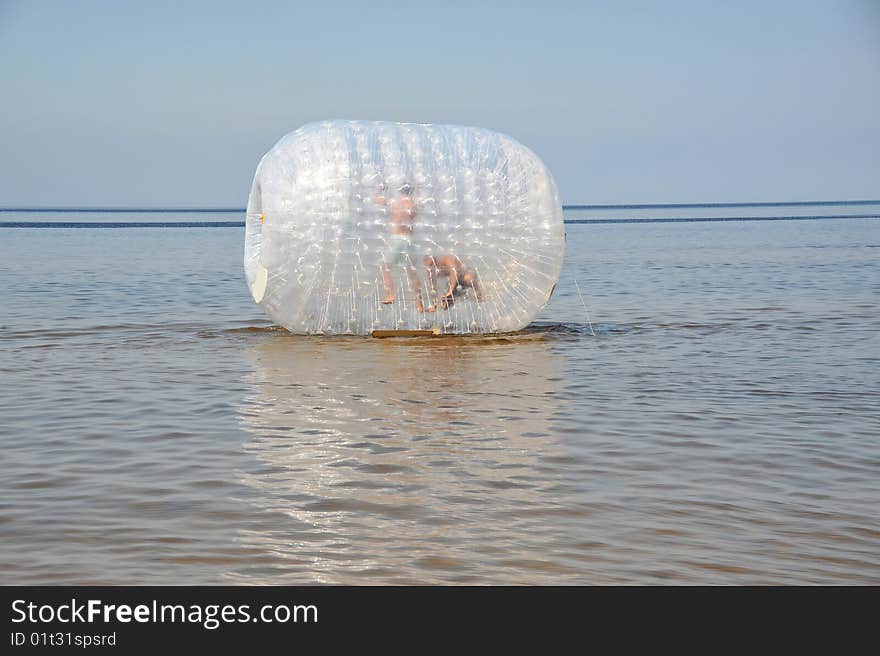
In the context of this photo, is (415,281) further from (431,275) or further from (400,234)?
(400,234)

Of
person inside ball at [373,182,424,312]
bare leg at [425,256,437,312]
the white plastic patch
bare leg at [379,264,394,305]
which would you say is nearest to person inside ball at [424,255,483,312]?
bare leg at [425,256,437,312]

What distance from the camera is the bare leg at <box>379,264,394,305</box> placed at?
1050 centimetres

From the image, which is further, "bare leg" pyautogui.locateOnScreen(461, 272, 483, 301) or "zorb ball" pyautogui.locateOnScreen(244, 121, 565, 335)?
"bare leg" pyautogui.locateOnScreen(461, 272, 483, 301)

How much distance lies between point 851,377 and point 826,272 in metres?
12.8

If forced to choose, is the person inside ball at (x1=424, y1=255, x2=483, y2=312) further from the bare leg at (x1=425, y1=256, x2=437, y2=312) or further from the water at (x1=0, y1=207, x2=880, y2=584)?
the water at (x1=0, y1=207, x2=880, y2=584)

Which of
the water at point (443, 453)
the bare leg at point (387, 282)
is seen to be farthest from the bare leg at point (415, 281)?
the water at point (443, 453)

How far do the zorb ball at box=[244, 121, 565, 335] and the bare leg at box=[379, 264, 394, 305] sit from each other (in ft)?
0.04

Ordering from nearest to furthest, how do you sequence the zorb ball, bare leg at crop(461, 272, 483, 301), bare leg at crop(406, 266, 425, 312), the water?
the water → the zorb ball → bare leg at crop(406, 266, 425, 312) → bare leg at crop(461, 272, 483, 301)

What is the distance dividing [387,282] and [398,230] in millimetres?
503

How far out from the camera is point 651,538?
477 centimetres

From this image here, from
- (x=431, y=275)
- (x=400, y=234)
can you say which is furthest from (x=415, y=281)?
(x=400, y=234)

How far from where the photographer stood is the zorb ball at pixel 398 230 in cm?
1042

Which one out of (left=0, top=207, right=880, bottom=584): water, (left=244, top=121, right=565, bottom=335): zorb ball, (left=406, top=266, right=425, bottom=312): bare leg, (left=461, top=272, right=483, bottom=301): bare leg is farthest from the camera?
(left=461, top=272, right=483, bottom=301): bare leg

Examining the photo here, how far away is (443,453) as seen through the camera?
632 centimetres
